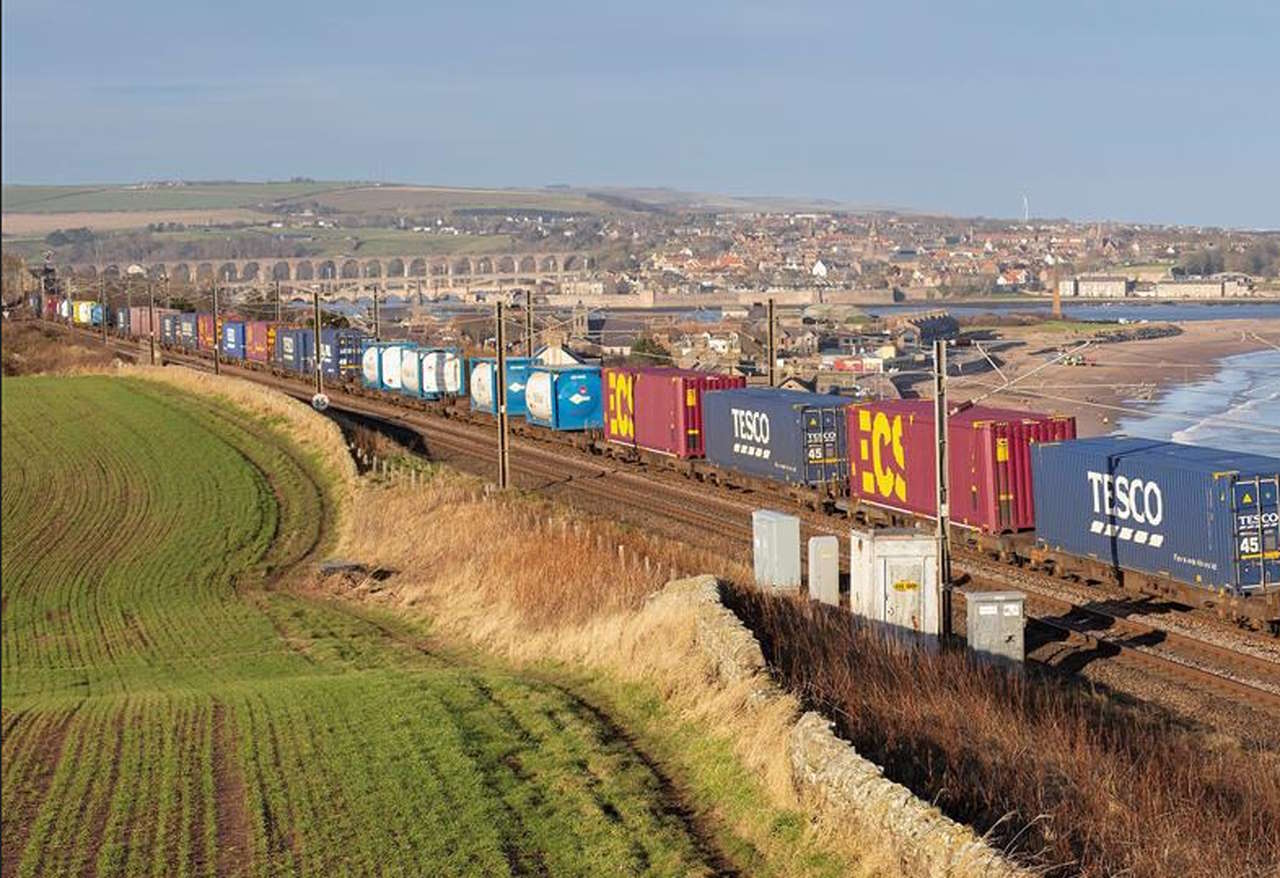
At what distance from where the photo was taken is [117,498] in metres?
45.8

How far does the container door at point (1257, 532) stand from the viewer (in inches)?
971

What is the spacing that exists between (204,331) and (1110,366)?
209ft

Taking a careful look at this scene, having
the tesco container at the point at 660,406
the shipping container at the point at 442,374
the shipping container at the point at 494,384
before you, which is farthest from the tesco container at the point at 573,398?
the shipping container at the point at 442,374

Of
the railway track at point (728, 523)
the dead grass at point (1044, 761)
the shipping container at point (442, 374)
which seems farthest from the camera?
the shipping container at point (442, 374)

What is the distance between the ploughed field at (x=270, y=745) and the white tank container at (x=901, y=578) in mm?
7015

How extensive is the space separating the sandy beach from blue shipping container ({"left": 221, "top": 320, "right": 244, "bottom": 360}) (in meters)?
48.7

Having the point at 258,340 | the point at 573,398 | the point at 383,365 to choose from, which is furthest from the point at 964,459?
the point at 258,340

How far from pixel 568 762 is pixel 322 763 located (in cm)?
293

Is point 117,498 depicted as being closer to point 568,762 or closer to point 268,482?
point 268,482

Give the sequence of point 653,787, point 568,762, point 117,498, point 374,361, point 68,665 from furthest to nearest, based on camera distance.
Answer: point 374,361 → point 117,498 → point 68,665 → point 568,762 → point 653,787

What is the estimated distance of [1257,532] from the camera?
81.7 ft

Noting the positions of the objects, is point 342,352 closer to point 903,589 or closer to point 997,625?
point 903,589

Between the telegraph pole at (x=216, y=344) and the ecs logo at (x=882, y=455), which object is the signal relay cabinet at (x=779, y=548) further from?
the telegraph pole at (x=216, y=344)

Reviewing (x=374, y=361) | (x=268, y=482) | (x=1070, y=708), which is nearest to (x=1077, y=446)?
(x=1070, y=708)
